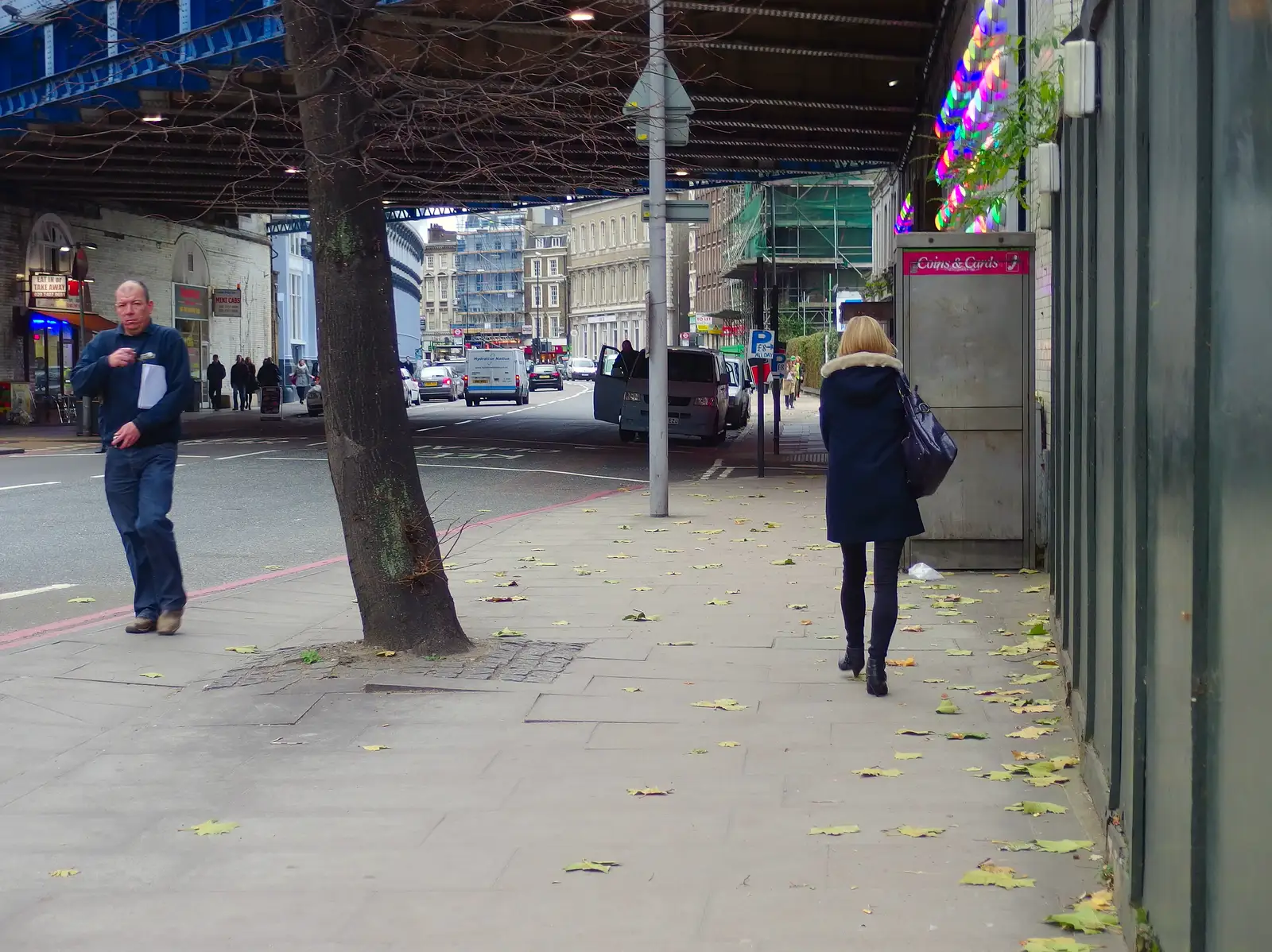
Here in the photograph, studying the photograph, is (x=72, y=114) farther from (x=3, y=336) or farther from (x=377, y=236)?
(x=377, y=236)

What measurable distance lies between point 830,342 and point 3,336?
24.3 meters

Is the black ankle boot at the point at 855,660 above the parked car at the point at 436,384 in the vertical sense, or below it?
below

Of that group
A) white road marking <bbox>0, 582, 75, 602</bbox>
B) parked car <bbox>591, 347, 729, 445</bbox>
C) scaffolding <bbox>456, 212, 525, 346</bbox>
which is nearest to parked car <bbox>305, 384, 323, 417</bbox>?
parked car <bbox>591, 347, 729, 445</bbox>

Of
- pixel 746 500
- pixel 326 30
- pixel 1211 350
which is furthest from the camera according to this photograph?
pixel 746 500

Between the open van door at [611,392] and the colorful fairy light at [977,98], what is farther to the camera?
the open van door at [611,392]

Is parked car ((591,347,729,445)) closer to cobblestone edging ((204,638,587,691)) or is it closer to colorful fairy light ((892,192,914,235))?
colorful fairy light ((892,192,914,235))

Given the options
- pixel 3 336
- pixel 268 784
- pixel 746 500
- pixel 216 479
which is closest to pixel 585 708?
pixel 268 784

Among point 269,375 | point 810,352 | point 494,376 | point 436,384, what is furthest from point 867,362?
point 436,384

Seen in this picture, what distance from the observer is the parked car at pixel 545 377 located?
83688 millimetres

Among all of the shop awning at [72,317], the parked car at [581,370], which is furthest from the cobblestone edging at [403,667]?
the parked car at [581,370]

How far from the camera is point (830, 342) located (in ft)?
167

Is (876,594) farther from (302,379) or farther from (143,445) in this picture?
(302,379)

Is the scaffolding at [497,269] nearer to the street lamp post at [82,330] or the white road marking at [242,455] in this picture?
the street lamp post at [82,330]

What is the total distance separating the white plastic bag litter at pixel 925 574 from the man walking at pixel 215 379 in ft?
131
